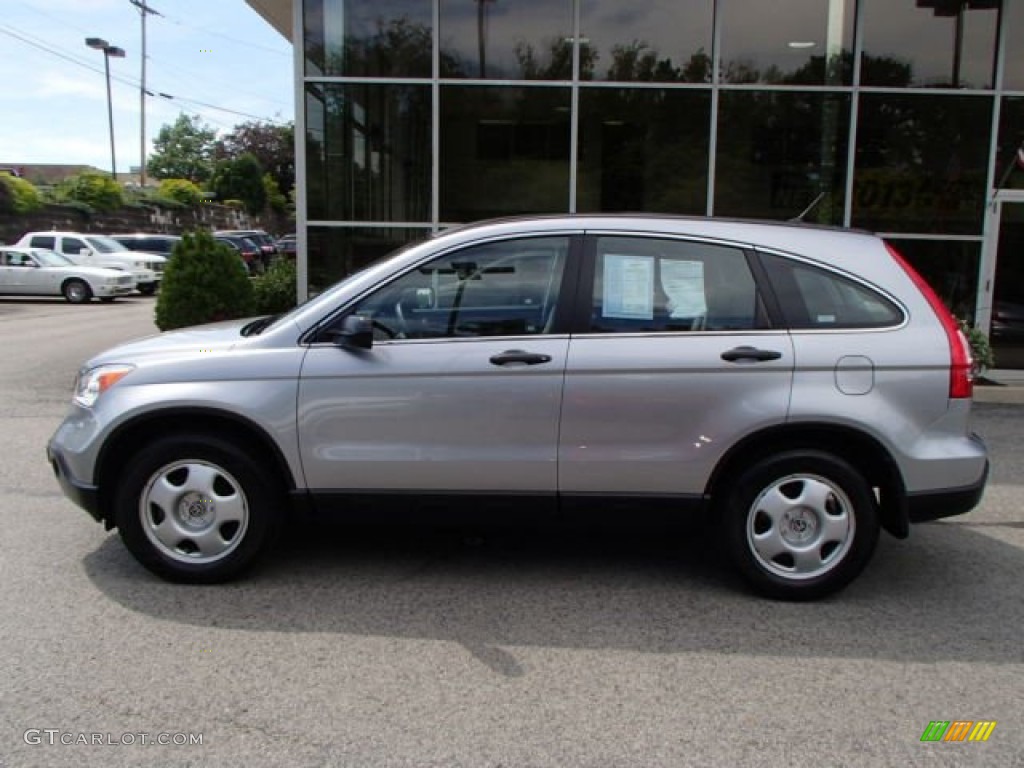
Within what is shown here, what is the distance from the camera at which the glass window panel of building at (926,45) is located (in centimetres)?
1081

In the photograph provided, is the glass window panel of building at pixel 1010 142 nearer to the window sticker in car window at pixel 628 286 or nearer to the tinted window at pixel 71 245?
the window sticker in car window at pixel 628 286

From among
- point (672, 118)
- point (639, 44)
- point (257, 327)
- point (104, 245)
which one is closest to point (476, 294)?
point (257, 327)

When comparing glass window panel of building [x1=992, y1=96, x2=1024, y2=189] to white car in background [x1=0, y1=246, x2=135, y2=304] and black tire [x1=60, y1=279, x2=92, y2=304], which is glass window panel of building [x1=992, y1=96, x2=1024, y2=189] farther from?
black tire [x1=60, y1=279, x2=92, y2=304]

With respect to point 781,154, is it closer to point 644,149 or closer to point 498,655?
point 644,149

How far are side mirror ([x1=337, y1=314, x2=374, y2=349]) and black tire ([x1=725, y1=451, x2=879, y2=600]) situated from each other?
1858 mm

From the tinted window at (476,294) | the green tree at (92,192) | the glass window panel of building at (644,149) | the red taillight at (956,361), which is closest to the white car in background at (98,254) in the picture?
the green tree at (92,192)

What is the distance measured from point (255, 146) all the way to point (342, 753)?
7944cm

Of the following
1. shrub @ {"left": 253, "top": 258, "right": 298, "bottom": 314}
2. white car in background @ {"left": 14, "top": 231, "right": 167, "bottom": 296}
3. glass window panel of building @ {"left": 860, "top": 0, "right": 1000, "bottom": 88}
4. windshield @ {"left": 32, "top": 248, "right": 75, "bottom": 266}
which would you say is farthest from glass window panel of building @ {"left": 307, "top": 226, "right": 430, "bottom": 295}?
white car in background @ {"left": 14, "top": 231, "right": 167, "bottom": 296}

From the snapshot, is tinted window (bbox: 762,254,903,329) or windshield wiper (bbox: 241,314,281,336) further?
windshield wiper (bbox: 241,314,281,336)

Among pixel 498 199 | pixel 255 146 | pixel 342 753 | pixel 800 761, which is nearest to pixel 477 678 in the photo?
pixel 342 753

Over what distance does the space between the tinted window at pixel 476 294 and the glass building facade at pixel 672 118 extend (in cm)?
714

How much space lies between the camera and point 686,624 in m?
3.95

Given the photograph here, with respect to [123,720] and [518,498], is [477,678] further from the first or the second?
[123,720]

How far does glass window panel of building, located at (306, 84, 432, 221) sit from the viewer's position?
11.1 meters
